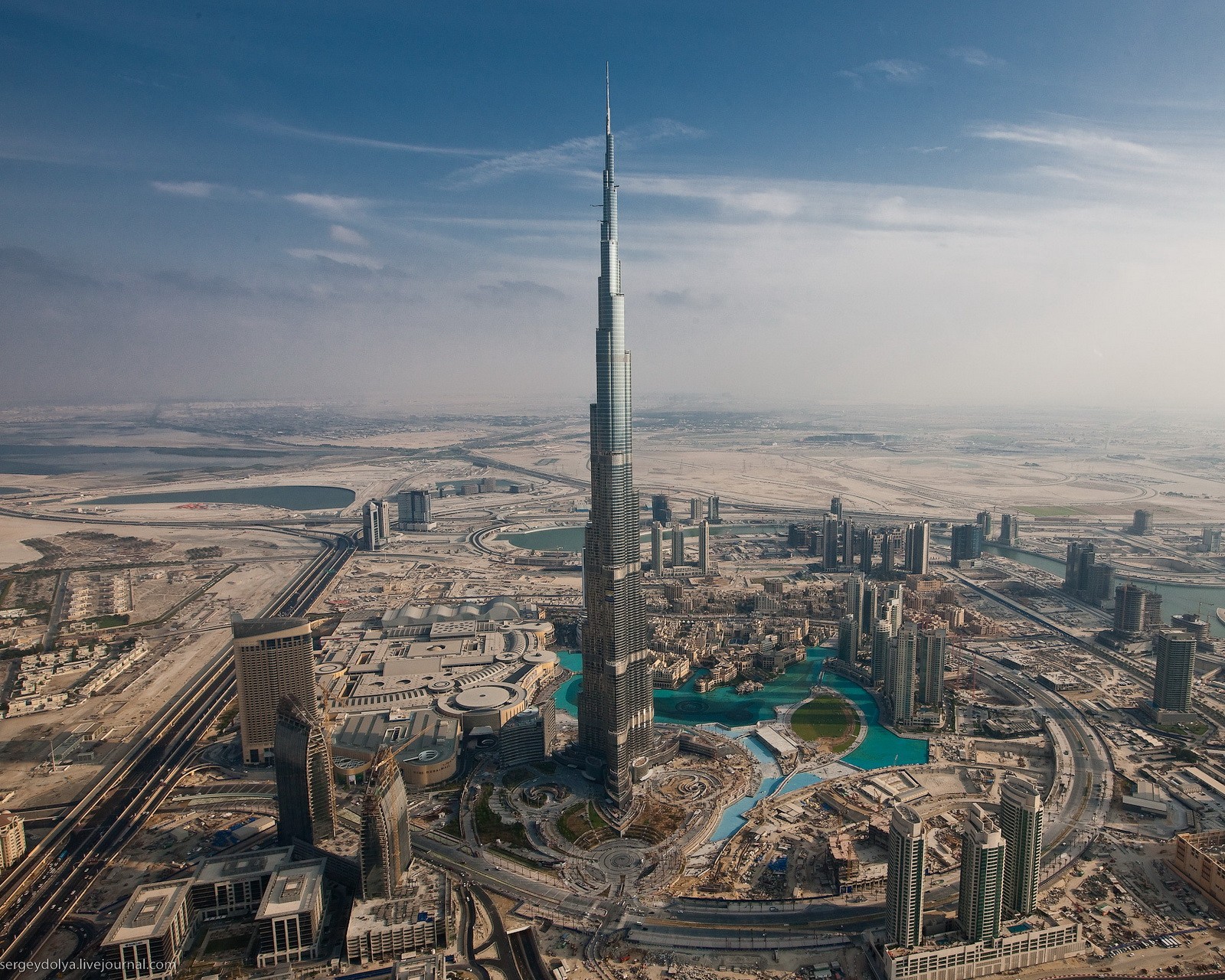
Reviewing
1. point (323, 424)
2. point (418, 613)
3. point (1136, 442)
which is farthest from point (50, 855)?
point (323, 424)

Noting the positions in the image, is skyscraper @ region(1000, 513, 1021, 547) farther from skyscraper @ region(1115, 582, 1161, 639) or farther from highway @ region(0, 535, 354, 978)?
highway @ region(0, 535, 354, 978)

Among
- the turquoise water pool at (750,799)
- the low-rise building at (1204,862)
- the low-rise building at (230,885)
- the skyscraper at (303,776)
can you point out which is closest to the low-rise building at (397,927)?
the low-rise building at (230,885)

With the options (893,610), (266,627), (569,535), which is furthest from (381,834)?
(569,535)

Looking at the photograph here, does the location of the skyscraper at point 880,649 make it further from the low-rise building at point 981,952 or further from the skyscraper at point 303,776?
the skyscraper at point 303,776

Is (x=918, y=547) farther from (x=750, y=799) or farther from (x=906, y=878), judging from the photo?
(x=906, y=878)

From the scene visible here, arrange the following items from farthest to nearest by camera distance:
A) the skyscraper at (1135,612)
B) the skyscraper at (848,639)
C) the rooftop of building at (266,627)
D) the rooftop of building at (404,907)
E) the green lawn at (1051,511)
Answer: the green lawn at (1051,511), the skyscraper at (1135,612), the skyscraper at (848,639), the rooftop of building at (266,627), the rooftop of building at (404,907)

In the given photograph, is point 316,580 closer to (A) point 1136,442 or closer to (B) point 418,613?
(B) point 418,613

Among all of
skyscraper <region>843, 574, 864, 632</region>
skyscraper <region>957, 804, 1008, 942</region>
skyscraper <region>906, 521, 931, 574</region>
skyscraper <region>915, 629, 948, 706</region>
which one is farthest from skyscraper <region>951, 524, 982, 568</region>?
skyscraper <region>957, 804, 1008, 942</region>
